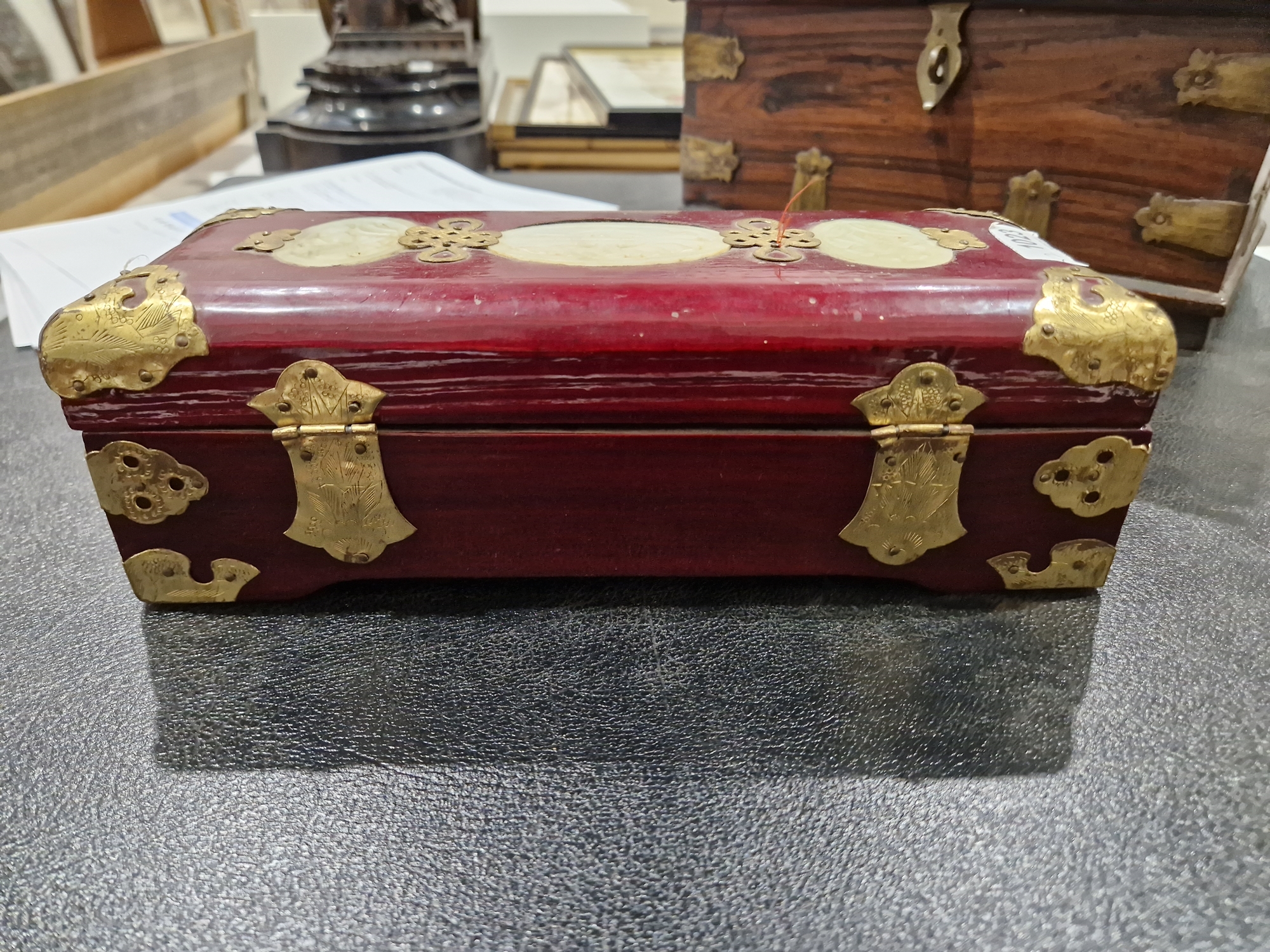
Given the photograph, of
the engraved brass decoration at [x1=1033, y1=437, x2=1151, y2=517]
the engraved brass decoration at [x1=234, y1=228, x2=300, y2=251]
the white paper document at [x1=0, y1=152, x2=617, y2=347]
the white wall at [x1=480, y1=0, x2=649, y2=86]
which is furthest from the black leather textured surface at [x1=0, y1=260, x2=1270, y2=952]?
the white wall at [x1=480, y1=0, x2=649, y2=86]

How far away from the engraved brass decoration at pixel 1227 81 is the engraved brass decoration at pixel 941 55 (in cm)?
29

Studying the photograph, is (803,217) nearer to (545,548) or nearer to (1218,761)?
(545,548)

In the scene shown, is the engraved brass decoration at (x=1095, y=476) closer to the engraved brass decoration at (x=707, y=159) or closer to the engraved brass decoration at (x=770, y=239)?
the engraved brass decoration at (x=770, y=239)

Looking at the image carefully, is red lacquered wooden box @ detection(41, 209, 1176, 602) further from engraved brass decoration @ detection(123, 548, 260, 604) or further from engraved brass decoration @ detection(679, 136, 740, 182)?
engraved brass decoration @ detection(679, 136, 740, 182)

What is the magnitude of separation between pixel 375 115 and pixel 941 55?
123 cm

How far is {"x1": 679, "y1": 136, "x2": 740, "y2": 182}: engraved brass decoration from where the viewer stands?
5.21 ft

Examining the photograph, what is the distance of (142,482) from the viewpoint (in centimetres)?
→ 80

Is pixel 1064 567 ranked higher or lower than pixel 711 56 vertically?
lower

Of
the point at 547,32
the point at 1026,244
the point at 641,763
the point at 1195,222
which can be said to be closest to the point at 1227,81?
the point at 1195,222

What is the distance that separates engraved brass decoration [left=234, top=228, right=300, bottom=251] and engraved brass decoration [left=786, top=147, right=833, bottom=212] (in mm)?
866

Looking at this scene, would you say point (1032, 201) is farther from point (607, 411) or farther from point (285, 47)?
point (285, 47)

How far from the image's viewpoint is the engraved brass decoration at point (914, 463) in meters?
0.78

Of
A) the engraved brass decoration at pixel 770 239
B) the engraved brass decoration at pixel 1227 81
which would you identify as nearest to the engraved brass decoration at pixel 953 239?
the engraved brass decoration at pixel 770 239

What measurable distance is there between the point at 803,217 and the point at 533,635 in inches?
22.5
